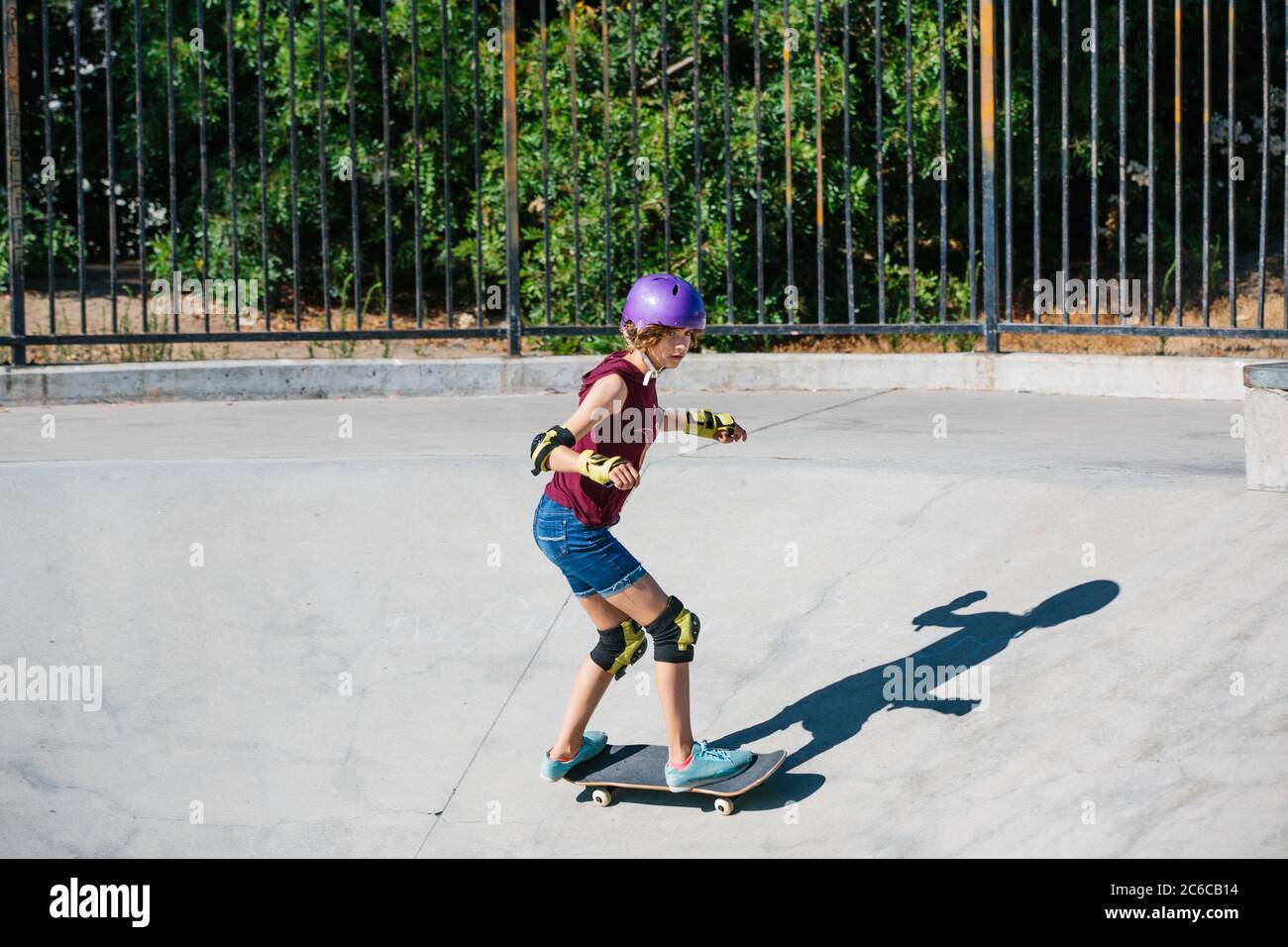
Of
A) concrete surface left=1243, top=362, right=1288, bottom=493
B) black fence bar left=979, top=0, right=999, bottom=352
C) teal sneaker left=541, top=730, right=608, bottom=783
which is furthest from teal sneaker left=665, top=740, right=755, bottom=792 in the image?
black fence bar left=979, top=0, right=999, bottom=352

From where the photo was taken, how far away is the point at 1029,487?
614 centimetres

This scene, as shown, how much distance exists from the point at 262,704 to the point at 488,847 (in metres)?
1.16

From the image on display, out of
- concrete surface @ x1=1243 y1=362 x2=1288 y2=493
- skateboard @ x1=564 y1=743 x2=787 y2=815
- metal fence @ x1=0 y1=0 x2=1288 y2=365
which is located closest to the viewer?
skateboard @ x1=564 y1=743 x2=787 y2=815

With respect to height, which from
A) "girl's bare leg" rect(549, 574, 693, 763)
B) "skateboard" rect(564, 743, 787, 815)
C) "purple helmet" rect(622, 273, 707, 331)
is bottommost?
"skateboard" rect(564, 743, 787, 815)

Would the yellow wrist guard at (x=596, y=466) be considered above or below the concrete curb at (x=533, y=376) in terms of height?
below

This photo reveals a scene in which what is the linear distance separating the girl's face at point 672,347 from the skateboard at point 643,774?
122 centimetres

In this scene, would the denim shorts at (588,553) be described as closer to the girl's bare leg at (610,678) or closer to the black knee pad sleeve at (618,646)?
the girl's bare leg at (610,678)

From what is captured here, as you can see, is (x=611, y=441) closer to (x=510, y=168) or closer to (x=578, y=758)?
(x=578, y=758)

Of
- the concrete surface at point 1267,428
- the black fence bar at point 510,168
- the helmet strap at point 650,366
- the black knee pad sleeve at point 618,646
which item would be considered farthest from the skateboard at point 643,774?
the black fence bar at point 510,168

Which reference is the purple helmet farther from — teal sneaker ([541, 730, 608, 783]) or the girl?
teal sneaker ([541, 730, 608, 783])

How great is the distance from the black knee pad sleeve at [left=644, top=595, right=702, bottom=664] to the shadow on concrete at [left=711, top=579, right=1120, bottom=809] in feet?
1.78

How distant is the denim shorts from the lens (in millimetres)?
4516

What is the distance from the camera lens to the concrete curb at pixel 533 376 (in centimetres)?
905
